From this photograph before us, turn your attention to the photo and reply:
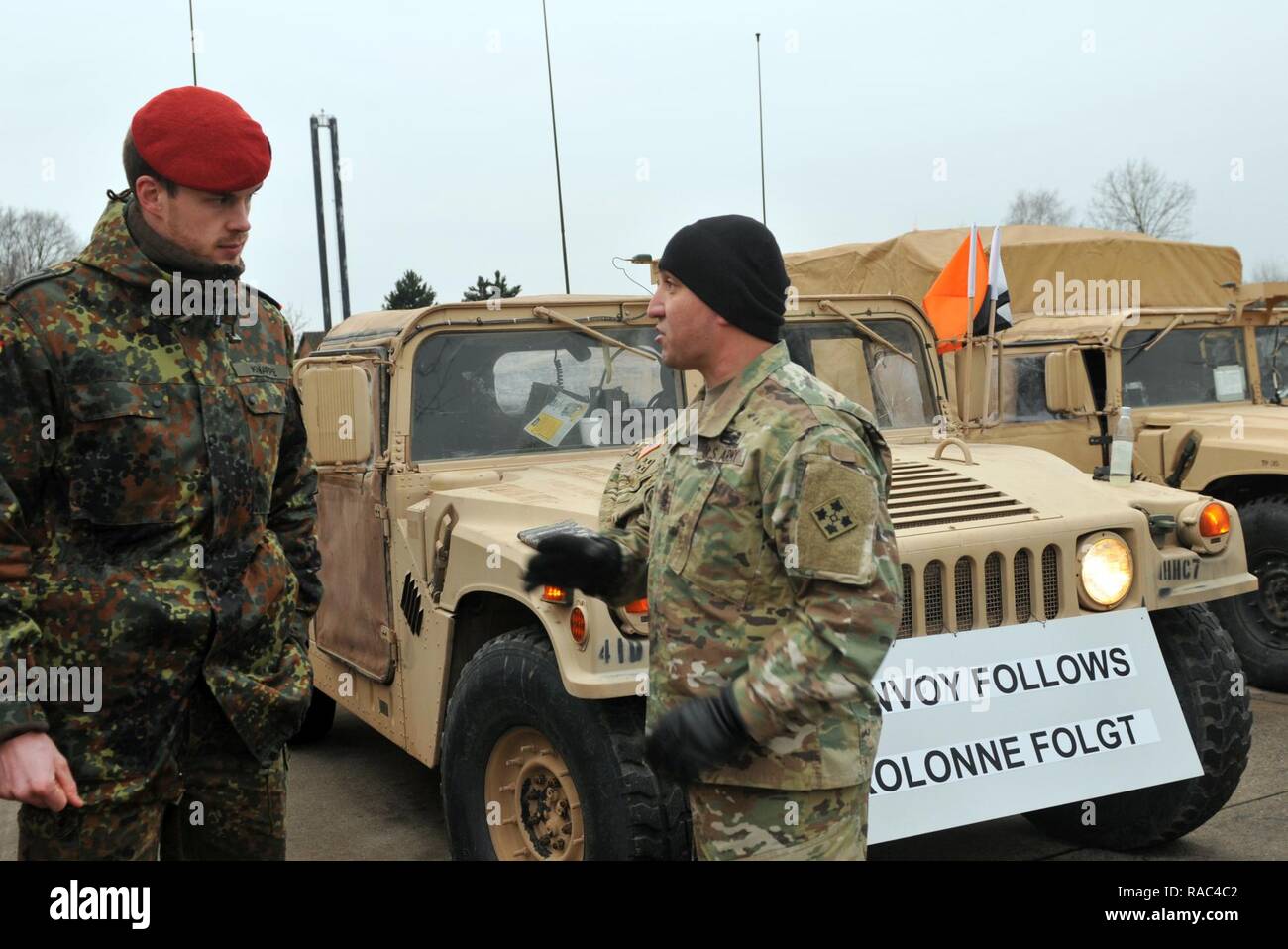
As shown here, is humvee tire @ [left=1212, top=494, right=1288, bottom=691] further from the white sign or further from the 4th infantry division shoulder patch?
the 4th infantry division shoulder patch

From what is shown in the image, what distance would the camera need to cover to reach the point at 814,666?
6.16 feet

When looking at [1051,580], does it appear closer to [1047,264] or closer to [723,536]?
[723,536]

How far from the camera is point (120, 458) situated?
2.13m

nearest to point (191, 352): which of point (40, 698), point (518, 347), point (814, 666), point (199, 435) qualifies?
point (199, 435)

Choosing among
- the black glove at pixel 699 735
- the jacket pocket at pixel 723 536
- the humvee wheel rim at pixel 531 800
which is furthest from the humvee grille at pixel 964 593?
the black glove at pixel 699 735

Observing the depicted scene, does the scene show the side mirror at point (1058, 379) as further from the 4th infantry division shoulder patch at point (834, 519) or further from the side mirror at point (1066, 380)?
the 4th infantry division shoulder patch at point (834, 519)

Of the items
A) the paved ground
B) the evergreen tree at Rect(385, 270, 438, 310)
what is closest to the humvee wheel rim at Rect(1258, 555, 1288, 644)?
the paved ground

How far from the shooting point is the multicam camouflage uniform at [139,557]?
2084 millimetres

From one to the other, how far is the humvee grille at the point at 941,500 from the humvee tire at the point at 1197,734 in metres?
0.67

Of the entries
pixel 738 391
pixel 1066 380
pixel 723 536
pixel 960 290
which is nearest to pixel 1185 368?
pixel 1066 380

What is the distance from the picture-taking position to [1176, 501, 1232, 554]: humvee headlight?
391 centimetres
